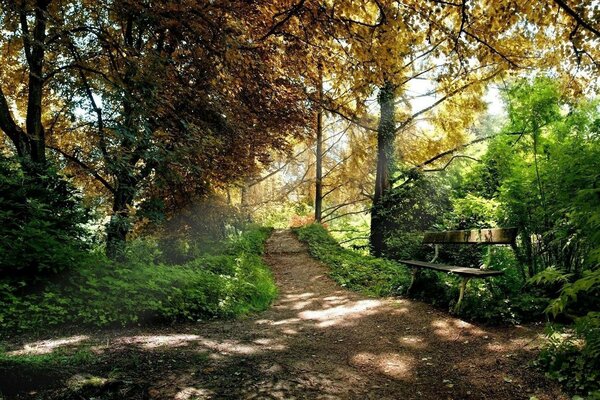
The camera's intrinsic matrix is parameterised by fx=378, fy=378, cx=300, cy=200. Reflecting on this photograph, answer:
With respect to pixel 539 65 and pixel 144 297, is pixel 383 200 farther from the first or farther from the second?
pixel 144 297

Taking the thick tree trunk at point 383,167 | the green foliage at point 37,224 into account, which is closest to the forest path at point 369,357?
the green foliage at point 37,224

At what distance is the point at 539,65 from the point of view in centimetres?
766

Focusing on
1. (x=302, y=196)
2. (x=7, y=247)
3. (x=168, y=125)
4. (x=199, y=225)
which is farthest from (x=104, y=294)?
(x=302, y=196)

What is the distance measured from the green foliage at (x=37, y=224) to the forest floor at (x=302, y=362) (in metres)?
1.19

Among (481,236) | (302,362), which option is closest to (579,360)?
(302,362)

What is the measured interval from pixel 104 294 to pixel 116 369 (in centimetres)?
216

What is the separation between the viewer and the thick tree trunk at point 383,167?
13.4 m

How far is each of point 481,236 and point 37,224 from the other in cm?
621

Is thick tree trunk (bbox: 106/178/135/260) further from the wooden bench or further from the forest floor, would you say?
the wooden bench

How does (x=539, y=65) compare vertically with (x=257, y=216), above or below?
above

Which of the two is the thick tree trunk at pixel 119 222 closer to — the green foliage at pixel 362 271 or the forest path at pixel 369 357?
the forest path at pixel 369 357

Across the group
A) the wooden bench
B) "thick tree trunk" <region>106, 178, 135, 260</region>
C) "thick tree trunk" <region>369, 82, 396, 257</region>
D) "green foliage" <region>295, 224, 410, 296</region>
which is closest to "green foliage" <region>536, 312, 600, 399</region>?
the wooden bench

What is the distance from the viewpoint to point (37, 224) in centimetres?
493

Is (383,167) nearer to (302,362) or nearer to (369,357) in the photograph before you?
(369,357)
